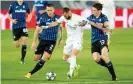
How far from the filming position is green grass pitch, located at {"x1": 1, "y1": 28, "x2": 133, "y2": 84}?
1878 cm

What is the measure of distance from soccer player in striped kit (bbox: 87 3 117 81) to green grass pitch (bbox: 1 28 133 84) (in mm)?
522

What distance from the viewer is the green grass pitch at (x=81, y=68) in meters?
18.8

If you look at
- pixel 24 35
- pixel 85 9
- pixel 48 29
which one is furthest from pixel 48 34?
pixel 85 9

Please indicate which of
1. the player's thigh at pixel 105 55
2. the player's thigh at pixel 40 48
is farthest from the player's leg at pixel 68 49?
the player's thigh at pixel 105 55

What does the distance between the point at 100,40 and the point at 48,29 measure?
2011 millimetres

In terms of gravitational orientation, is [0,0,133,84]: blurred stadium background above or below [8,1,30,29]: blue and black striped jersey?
below

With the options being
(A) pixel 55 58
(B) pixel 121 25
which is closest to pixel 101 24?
(A) pixel 55 58

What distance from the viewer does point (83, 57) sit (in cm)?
2652

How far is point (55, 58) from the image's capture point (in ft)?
85.7

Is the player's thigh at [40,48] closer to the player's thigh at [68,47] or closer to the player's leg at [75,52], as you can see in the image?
the player's thigh at [68,47]

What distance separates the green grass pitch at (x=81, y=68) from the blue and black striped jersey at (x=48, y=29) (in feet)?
4.16

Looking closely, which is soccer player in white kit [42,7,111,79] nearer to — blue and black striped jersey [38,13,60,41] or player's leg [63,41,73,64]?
player's leg [63,41,73,64]

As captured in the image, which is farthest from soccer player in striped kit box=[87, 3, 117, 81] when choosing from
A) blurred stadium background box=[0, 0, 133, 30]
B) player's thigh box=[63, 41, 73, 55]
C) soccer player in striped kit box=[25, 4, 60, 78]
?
blurred stadium background box=[0, 0, 133, 30]

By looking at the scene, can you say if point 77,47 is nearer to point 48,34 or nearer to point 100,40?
point 100,40
